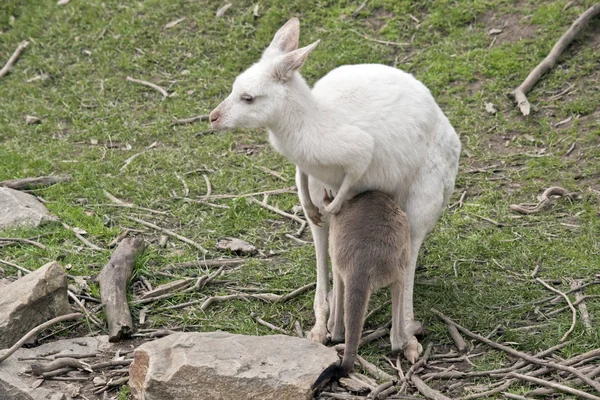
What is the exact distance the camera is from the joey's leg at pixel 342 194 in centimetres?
466

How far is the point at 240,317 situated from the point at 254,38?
5.00 m

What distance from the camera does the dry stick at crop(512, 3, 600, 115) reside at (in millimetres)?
7836

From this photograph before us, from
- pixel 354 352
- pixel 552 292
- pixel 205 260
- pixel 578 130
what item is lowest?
pixel 578 130

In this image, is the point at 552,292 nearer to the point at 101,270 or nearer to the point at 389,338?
the point at 389,338

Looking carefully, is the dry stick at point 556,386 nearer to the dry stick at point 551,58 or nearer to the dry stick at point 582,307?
the dry stick at point 582,307

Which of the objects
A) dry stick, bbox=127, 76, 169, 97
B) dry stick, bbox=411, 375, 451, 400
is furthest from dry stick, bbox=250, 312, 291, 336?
dry stick, bbox=127, 76, 169, 97

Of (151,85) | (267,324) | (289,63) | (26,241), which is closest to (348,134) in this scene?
(289,63)

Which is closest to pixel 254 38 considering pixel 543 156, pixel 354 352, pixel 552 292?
pixel 543 156

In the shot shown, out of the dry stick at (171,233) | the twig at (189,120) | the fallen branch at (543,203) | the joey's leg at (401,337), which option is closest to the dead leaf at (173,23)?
the twig at (189,120)

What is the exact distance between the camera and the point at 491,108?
7.96m

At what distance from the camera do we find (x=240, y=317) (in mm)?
5211

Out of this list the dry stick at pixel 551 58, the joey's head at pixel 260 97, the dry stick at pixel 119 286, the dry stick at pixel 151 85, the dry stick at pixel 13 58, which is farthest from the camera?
the dry stick at pixel 13 58

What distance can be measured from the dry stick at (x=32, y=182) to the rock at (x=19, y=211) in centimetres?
38

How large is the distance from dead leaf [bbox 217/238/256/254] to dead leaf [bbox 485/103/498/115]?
9.66 feet
